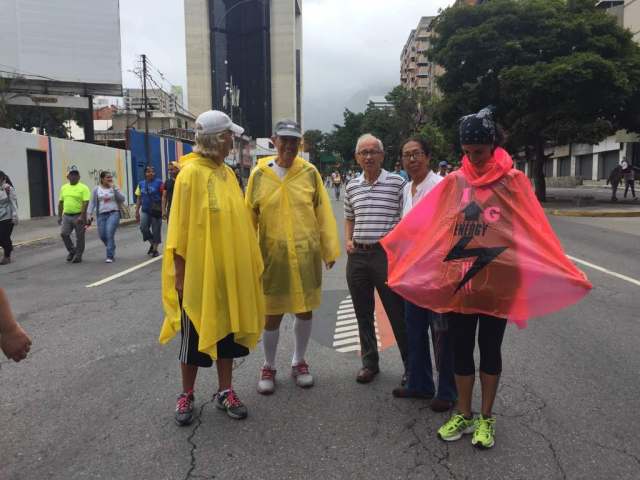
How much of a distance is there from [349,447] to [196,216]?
1588 millimetres

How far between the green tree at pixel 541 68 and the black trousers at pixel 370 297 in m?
18.5

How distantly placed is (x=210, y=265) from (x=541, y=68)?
67.1 ft

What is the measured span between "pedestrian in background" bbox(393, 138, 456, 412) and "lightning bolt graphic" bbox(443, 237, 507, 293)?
59cm

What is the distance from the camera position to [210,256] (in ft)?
10.5

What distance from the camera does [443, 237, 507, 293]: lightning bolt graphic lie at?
291 centimetres

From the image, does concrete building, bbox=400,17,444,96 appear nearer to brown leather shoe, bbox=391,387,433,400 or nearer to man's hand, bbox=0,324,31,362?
brown leather shoe, bbox=391,387,433,400

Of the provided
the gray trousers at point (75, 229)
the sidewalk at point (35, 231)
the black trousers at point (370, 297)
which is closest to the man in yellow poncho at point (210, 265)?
the black trousers at point (370, 297)

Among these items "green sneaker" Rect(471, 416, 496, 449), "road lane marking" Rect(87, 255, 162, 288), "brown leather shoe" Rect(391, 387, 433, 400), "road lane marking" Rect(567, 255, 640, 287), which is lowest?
"road lane marking" Rect(87, 255, 162, 288)

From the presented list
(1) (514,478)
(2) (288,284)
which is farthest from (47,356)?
(1) (514,478)

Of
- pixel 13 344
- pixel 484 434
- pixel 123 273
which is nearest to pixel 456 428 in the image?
pixel 484 434

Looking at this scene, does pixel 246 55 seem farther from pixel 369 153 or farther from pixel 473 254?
pixel 473 254

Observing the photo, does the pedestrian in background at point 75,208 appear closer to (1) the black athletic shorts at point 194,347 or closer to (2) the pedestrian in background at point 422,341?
(1) the black athletic shorts at point 194,347

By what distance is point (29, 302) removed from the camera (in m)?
7.04

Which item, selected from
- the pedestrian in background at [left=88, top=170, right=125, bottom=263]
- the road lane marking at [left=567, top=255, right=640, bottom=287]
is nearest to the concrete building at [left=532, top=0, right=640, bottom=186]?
the road lane marking at [left=567, top=255, right=640, bottom=287]
